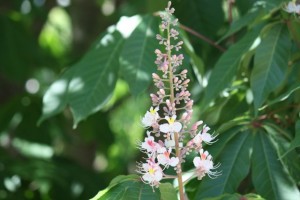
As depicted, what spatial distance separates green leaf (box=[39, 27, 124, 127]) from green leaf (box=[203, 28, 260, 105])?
299mm

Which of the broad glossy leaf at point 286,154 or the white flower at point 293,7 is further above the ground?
the white flower at point 293,7

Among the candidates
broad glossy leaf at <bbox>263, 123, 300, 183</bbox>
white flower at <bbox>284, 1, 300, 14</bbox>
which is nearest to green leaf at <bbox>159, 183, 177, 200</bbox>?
broad glossy leaf at <bbox>263, 123, 300, 183</bbox>

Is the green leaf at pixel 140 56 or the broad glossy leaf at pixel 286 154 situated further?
the green leaf at pixel 140 56

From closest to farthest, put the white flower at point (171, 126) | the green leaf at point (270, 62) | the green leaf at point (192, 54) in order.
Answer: the white flower at point (171, 126), the green leaf at point (270, 62), the green leaf at point (192, 54)

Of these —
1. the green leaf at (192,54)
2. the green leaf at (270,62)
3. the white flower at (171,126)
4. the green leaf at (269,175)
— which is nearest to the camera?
the white flower at (171,126)

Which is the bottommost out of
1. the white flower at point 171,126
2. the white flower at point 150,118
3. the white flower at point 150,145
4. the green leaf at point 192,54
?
the white flower at point 150,145

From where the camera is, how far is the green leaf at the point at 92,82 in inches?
71.2

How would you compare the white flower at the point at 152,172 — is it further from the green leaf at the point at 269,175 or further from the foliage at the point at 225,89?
the green leaf at the point at 269,175

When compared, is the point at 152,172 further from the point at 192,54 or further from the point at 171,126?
the point at 192,54

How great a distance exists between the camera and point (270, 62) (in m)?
1.67

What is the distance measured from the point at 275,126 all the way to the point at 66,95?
2.21 feet

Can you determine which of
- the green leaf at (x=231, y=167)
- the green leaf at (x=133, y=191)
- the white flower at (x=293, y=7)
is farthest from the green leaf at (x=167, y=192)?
the white flower at (x=293, y=7)

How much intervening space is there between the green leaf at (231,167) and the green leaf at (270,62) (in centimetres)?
12

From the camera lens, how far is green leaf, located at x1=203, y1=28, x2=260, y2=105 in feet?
5.67
